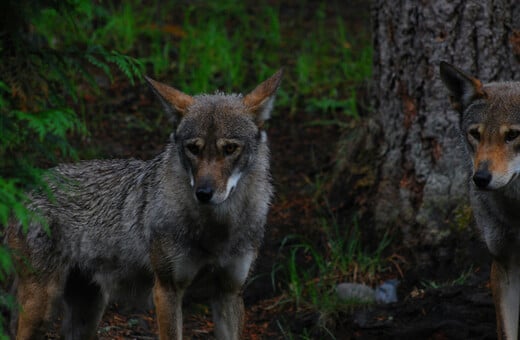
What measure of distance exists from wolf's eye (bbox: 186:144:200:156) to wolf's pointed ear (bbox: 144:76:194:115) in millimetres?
330

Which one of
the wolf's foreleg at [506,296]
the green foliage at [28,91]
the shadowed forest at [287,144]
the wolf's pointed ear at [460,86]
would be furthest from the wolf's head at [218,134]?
the wolf's foreleg at [506,296]

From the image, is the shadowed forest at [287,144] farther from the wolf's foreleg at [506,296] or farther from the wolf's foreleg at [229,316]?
the wolf's foreleg at [229,316]

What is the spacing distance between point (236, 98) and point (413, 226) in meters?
2.38

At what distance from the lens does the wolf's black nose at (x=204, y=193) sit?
4.91m

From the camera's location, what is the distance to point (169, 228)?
17.8 ft

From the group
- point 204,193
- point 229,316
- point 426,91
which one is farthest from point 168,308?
point 426,91

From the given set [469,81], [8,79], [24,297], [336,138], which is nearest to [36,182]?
[8,79]

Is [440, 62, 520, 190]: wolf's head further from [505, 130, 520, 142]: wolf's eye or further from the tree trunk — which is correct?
the tree trunk

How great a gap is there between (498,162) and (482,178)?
16cm

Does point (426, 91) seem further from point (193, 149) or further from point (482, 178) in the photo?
point (193, 149)

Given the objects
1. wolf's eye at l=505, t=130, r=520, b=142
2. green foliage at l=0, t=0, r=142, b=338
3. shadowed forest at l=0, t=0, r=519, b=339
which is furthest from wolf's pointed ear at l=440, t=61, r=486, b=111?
green foliage at l=0, t=0, r=142, b=338

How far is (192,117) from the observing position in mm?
5320

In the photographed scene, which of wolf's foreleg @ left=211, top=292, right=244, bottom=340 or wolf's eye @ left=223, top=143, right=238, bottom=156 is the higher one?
wolf's eye @ left=223, top=143, right=238, bottom=156

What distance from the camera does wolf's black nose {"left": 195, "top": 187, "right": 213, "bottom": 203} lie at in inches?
193
